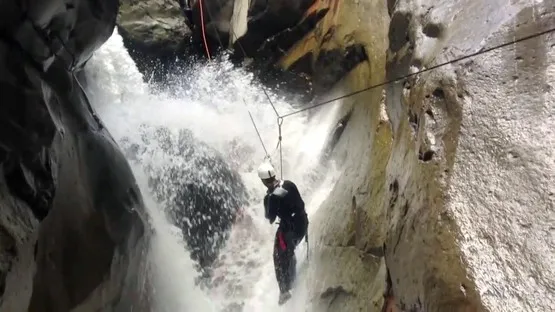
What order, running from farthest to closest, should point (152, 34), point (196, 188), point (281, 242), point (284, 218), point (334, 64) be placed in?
point (152, 34) < point (334, 64) < point (196, 188) < point (281, 242) < point (284, 218)

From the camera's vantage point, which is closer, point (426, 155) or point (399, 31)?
point (426, 155)

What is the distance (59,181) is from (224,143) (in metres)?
4.68

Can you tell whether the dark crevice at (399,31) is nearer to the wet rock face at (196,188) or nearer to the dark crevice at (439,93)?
the dark crevice at (439,93)

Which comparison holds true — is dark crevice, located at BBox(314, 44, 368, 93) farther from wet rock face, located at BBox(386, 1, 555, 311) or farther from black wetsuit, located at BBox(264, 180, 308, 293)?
wet rock face, located at BBox(386, 1, 555, 311)

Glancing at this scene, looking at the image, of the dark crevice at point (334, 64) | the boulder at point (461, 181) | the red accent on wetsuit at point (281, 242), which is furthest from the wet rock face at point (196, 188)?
the boulder at point (461, 181)

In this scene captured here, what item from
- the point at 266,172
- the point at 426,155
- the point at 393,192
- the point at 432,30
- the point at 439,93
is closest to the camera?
the point at 426,155

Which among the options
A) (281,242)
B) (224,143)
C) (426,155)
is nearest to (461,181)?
(426,155)

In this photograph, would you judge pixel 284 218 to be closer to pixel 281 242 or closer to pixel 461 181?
pixel 281 242

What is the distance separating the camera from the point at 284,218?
6074mm

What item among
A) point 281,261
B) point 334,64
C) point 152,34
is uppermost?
point 152,34

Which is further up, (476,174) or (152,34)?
(476,174)

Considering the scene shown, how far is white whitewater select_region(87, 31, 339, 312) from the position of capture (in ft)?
23.2

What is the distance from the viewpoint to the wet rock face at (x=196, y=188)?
806 centimetres

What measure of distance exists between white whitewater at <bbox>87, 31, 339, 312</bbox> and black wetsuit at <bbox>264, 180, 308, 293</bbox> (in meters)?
0.23
